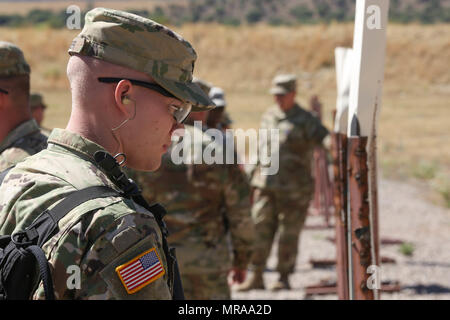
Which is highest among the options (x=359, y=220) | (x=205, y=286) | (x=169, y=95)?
(x=169, y=95)

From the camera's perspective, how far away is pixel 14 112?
11.5 ft

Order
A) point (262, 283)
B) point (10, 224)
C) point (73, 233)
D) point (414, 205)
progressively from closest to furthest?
point (73, 233)
point (10, 224)
point (262, 283)
point (414, 205)

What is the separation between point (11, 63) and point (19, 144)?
1.32ft

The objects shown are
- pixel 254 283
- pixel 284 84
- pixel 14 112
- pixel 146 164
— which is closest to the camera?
pixel 146 164

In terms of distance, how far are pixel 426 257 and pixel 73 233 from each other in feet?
26.2

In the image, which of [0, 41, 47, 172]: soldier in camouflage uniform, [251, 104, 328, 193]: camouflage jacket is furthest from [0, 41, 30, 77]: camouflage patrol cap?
[251, 104, 328, 193]: camouflage jacket

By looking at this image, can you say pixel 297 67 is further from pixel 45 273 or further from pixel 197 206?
pixel 45 273

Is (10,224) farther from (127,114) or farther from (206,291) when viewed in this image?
(206,291)

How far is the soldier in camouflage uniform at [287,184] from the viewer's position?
7.95 metres

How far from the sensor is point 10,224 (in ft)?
6.20

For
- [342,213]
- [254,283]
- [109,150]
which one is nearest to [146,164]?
[109,150]

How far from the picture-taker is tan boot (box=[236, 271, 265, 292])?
305 inches

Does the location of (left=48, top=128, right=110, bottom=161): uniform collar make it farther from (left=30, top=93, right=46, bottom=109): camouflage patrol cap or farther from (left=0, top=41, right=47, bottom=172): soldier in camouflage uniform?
(left=30, top=93, right=46, bottom=109): camouflage patrol cap

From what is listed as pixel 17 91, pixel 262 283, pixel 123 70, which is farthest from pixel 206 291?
pixel 262 283
